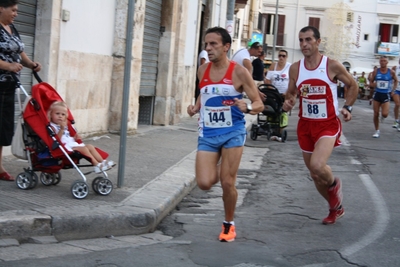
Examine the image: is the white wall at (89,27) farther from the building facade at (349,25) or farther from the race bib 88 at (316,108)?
the building facade at (349,25)

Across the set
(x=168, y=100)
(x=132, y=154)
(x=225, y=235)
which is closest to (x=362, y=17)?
(x=168, y=100)

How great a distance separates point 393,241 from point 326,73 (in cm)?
189

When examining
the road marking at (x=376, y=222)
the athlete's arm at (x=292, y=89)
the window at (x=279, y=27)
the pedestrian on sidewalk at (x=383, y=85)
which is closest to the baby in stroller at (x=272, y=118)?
the pedestrian on sidewalk at (x=383, y=85)

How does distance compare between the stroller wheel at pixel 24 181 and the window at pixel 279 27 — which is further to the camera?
the window at pixel 279 27

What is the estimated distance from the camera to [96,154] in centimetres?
771

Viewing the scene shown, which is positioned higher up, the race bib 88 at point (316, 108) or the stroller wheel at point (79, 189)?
the race bib 88 at point (316, 108)

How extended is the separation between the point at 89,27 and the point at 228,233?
6.75 metres

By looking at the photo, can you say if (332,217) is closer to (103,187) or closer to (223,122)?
(223,122)

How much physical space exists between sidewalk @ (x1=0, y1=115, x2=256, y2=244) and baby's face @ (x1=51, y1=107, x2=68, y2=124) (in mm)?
728

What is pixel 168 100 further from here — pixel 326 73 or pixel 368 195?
pixel 326 73

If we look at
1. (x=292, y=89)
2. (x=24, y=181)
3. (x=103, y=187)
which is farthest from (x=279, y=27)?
(x=24, y=181)

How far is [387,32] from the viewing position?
69.6 metres

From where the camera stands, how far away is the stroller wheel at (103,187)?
24.6 ft

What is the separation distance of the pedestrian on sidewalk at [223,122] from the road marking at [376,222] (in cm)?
105
